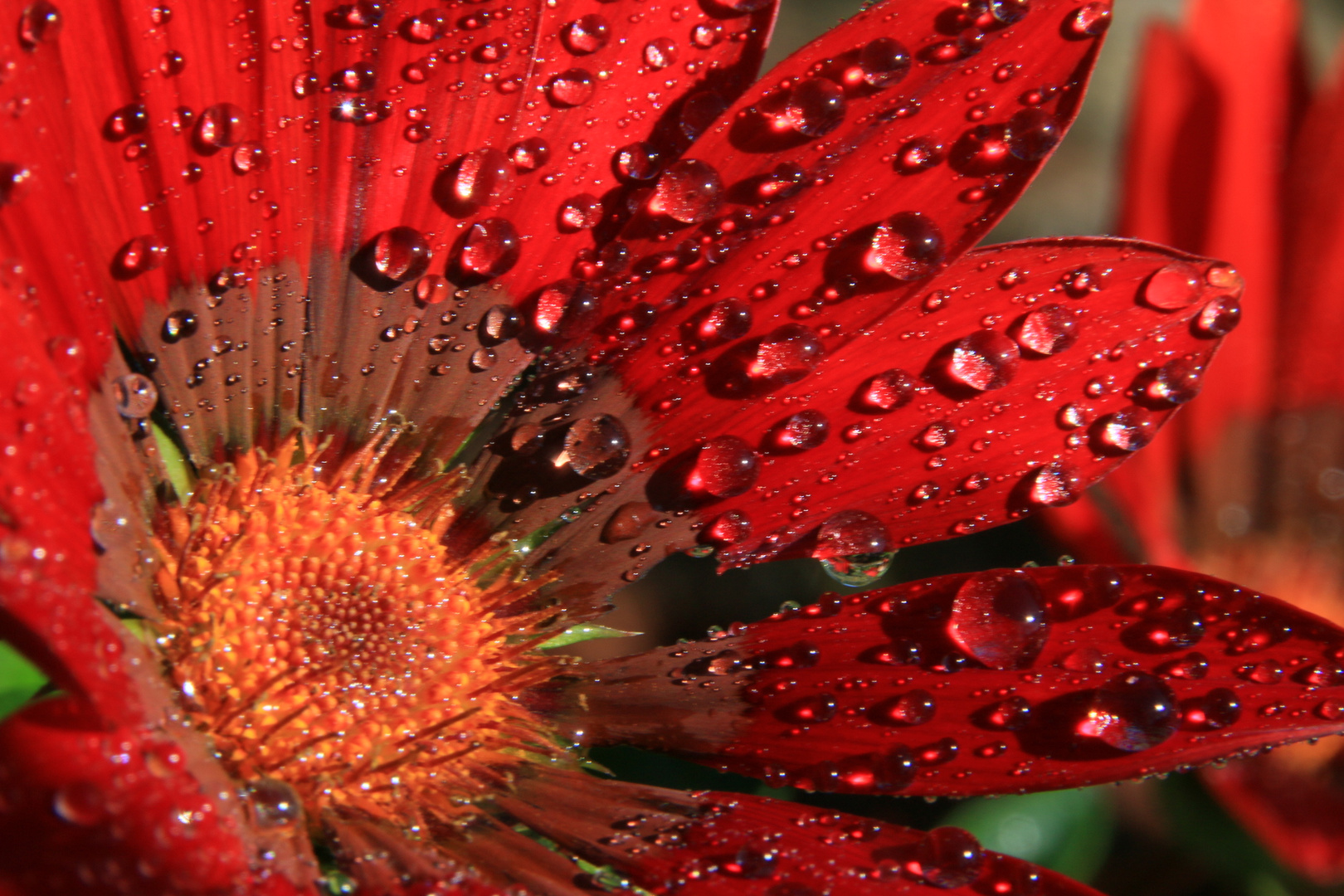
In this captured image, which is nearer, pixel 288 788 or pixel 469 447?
pixel 288 788

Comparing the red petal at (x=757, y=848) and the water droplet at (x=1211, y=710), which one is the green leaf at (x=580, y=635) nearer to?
the red petal at (x=757, y=848)

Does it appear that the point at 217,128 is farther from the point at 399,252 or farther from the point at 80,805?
the point at 80,805

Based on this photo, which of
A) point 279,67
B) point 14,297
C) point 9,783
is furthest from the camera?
point 279,67

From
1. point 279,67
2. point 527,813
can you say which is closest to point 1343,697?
point 527,813

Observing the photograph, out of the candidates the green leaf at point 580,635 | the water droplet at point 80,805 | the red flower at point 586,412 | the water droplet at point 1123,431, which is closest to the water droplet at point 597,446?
the red flower at point 586,412

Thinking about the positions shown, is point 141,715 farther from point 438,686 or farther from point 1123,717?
point 1123,717

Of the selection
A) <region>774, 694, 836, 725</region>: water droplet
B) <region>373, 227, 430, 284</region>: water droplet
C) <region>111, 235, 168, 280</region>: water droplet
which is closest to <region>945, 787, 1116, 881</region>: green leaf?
<region>774, 694, 836, 725</region>: water droplet
